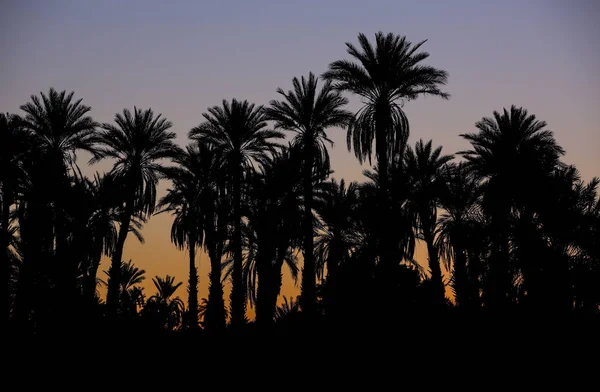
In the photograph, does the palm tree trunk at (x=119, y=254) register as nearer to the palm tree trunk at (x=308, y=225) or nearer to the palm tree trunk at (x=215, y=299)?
the palm tree trunk at (x=215, y=299)

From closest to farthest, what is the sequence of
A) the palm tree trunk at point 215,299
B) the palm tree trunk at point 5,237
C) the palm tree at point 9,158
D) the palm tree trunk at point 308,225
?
1. the palm tree trunk at point 5,237
2. the palm tree at point 9,158
3. the palm tree trunk at point 308,225
4. the palm tree trunk at point 215,299

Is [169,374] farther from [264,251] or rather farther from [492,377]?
[264,251]

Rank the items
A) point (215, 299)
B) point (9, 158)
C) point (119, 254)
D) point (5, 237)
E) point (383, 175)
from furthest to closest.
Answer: point (215, 299)
point (119, 254)
point (9, 158)
point (383, 175)
point (5, 237)

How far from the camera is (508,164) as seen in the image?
1355 inches

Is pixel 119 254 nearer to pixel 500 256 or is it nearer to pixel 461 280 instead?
pixel 461 280

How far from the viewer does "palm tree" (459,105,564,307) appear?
33812 millimetres

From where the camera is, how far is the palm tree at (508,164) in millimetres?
33812

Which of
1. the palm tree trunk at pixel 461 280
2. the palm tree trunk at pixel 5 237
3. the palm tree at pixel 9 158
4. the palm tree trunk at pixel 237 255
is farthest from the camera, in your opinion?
the palm tree trunk at pixel 237 255

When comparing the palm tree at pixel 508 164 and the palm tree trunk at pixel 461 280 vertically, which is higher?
the palm tree at pixel 508 164

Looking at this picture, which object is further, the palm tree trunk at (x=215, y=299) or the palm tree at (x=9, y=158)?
the palm tree trunk at (x=215, y=299)

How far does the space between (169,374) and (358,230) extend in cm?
2567

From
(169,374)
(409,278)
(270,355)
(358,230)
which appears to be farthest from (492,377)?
(358,230)

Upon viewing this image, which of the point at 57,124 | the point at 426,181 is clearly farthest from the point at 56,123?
the point at 426,181

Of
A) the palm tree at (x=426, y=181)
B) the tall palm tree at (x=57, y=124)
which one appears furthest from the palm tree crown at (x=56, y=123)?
the palm tree at (x=426, y=181)
